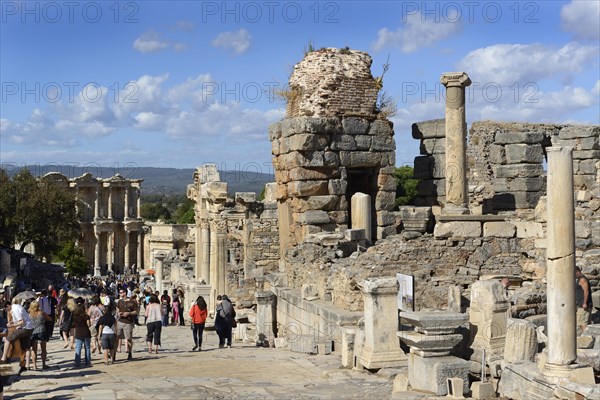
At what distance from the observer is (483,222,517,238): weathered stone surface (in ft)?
56.0

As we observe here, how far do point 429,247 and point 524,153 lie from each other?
7.03 metres

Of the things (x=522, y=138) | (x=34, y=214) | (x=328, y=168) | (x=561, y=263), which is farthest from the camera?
(x=34, y=214)

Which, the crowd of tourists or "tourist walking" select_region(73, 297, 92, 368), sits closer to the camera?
the crowd of tourists

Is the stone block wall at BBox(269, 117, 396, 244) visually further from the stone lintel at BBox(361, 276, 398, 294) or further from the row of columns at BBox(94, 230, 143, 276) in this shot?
the row of columns at BBox(94, 230, 143, 276)

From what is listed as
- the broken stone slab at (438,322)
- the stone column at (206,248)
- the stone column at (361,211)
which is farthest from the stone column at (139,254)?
the broken stone slab at (438,322)

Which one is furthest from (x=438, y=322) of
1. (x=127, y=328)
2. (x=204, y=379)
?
(x=127, y=328)

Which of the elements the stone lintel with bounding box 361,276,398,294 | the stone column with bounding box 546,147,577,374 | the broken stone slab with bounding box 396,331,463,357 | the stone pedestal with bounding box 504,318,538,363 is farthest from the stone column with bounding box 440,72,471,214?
the stone column with bounding box 546,147,577,374

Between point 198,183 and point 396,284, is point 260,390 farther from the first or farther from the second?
point 198,183

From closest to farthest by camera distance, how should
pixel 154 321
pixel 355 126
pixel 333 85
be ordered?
pixel 154 321 → pixel 333 85 → pixel 355 126

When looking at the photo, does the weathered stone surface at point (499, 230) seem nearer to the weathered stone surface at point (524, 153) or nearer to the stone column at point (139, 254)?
the weathered stone surface at point (524, 153)

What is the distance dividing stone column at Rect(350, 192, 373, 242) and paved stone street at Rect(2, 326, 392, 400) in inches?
173

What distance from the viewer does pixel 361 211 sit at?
1934 cm

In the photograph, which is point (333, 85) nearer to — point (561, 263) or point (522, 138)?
point (522, 138)

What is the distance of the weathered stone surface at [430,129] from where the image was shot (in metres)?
20.8
